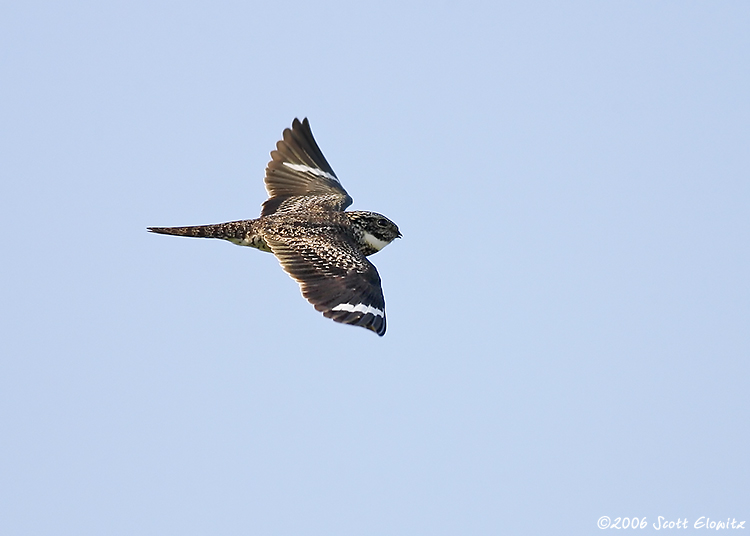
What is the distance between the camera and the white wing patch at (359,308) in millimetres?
12734

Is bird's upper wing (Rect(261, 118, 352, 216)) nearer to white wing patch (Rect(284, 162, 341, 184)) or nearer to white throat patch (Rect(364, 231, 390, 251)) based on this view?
white wing patch (Rect(284, 162, 341, 184))

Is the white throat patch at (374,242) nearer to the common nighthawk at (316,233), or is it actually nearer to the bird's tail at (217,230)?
the common nighthawk at (316,233)

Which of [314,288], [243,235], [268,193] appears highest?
[268,193]

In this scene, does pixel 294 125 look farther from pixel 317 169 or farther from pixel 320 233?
pixel 320 233

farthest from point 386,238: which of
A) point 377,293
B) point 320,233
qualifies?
point 377,293

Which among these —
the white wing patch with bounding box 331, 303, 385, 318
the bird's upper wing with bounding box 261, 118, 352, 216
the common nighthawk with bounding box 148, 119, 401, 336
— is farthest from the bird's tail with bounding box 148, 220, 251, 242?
the white wing patch with bounding box 331, 303, 385, 318

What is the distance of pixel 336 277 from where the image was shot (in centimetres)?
1349

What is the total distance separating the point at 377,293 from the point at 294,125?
5.36 metres

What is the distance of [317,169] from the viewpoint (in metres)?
17.5

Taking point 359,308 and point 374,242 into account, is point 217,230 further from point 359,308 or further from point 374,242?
point 359,308

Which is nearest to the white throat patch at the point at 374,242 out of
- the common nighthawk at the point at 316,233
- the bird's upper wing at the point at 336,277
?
the common nighthawk at the point at 316,233

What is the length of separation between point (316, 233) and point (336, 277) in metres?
1.27

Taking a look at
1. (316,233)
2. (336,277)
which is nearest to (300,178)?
(316,233)

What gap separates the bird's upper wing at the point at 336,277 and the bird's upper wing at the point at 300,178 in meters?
1.83
